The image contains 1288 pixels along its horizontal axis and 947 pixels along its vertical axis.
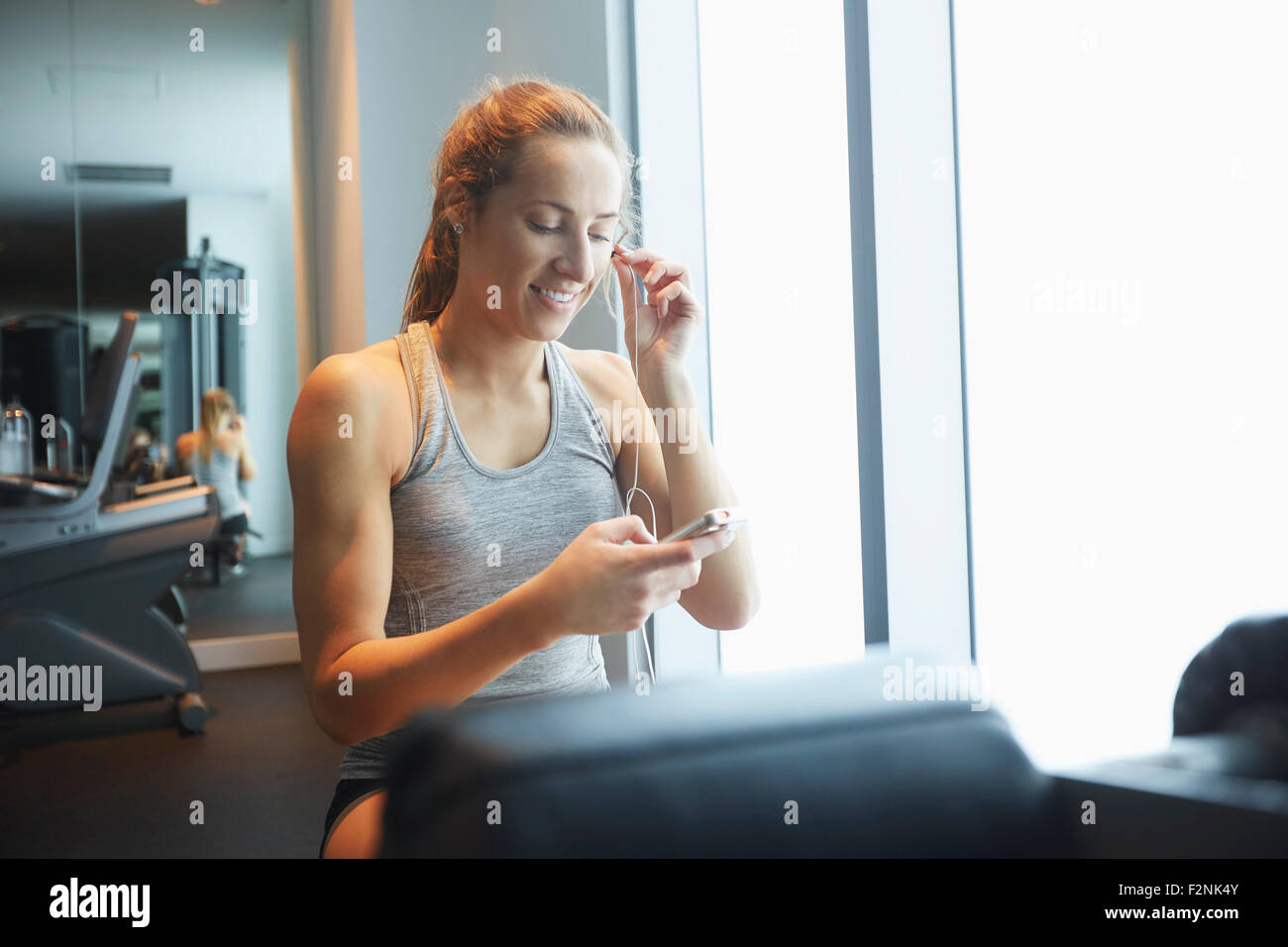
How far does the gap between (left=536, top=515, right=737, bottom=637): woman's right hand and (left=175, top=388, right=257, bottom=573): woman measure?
394 centimetres

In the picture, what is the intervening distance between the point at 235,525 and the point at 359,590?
3918 mm

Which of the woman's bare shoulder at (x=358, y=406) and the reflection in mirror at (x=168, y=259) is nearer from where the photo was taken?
the woman's bare shoulder at (x=358, y=406)

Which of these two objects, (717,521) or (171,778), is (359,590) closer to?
(717,521)

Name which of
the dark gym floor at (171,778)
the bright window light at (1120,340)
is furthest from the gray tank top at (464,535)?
the dark gym floor at (171,778)

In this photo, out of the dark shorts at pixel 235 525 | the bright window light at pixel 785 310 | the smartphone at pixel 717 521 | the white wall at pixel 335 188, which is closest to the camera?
the smartphone at pixel 717 521

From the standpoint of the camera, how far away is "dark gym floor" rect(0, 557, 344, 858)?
2457 millimetres

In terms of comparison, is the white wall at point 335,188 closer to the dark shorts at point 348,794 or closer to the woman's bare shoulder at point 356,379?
the woman's bare shoulder at point 356,379

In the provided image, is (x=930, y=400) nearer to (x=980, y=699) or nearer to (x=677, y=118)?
(x=677, y=118)

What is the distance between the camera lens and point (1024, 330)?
67.1 inches

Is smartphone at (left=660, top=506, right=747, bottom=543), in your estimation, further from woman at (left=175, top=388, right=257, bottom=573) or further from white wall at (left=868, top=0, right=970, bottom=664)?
woman at (left=175, top=388, right=257, bottom=573)

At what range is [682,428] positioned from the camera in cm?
116

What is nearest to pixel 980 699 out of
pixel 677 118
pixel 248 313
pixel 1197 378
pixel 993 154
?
pixel 1197 378

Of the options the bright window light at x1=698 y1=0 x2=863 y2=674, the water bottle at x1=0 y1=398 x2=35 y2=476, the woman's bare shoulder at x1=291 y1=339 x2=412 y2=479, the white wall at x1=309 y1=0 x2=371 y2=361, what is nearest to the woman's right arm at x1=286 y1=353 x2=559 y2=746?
the woman's bare shoulder at x1=291 y1=339 x2=412 y2=479

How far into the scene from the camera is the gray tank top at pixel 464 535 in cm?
100
